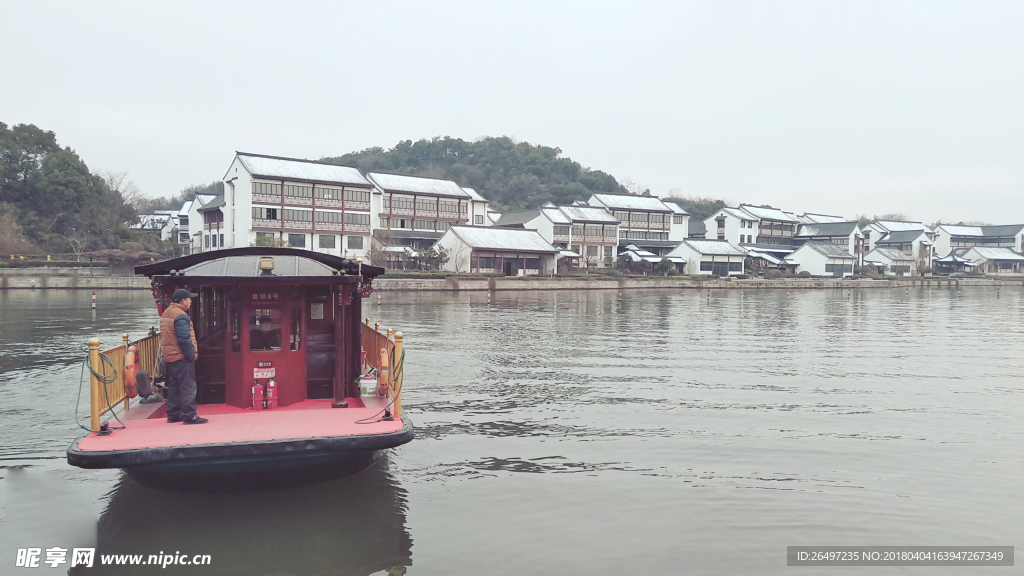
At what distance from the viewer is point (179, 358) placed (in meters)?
7.43

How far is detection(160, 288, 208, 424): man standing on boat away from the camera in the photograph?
731cm

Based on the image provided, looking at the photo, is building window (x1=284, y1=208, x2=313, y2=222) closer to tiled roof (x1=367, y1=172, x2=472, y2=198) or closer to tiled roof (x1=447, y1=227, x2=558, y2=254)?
tiled roof (x1=367, y1=172, x2=472, y2=198)

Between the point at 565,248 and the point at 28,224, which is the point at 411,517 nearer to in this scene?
the point at 28,224

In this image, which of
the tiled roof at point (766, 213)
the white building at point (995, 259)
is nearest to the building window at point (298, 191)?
the tiled roof at point (766, 213)

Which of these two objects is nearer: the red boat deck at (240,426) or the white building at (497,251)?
the red boat deck at (240,426)

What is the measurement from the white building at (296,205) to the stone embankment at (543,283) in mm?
11030

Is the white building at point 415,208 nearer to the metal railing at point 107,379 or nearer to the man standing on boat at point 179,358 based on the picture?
the metal railing at point 107,379

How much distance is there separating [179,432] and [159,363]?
298 centimetres

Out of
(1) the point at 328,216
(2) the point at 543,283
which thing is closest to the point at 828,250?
(2) the point at 543,283

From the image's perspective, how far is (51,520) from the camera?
690 cm

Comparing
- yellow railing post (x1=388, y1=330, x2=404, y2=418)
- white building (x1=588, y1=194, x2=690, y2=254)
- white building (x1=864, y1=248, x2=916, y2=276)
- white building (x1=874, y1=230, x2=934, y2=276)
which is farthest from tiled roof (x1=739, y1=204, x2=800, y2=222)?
yellow railing post (x1=388, y1=330, x2=404, y2=418)

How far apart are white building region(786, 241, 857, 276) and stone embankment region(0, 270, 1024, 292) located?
24.7ft

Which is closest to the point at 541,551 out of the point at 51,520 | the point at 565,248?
the point at 51,520

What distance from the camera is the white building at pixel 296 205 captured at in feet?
178
